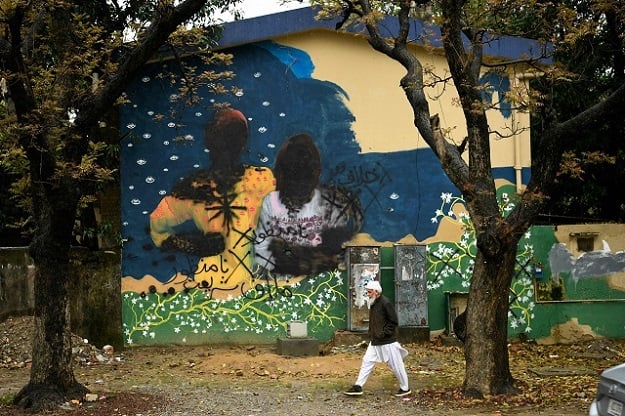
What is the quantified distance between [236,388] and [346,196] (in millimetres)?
4861

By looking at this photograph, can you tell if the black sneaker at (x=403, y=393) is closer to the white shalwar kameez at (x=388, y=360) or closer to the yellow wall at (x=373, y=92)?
the white shalwar kameez at (x=388, y=360)

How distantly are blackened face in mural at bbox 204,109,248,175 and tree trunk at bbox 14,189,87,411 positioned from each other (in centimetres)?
507

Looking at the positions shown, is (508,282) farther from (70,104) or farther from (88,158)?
(70,104)

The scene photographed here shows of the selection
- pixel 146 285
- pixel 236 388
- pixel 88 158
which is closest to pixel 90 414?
pixel 236 388

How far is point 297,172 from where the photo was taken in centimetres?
1457

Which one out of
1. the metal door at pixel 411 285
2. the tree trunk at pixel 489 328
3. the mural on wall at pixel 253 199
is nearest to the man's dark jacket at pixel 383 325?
the tree trunk at pixel 489 328

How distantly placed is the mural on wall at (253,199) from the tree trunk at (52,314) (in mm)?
4587

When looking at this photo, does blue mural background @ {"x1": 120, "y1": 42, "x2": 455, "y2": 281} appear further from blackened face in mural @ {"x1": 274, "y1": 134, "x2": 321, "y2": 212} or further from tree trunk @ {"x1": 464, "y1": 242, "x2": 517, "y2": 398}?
tree trunk @ {"x1": 464, "y1": 242, "x2": 517, "y2": 398}

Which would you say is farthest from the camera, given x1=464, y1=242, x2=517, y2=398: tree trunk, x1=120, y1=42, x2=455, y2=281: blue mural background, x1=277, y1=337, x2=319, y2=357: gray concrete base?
x1=120, y1=42, x2=455, y2=281: blue mural background

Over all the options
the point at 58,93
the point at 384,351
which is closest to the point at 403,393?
the point at 384,351

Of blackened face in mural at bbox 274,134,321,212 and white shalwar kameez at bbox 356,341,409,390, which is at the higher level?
blackened face in mural at bbox 274,134,321,212

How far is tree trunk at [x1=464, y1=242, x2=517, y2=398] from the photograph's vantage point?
9.70 meters

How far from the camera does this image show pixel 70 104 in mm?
10180

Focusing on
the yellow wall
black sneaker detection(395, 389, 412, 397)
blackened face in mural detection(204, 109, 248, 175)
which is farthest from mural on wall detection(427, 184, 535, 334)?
black sneaker detection(395, 389, 412, 397)
